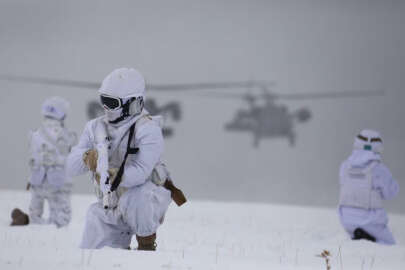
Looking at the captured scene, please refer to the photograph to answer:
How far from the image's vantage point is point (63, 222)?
6086mm

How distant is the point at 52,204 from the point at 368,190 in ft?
11.3

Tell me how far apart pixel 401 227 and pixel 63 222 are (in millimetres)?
4499

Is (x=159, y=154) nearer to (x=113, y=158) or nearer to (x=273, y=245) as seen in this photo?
(x=113, y=158)

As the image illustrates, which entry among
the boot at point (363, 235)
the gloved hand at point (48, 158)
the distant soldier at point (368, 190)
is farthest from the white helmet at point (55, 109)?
the boot at point (363, 235)

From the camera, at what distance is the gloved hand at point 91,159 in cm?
311

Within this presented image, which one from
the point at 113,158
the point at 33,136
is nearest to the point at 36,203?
the point at 33,136

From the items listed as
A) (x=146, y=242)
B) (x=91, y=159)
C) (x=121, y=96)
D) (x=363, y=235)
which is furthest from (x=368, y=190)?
(x=91, y=159)

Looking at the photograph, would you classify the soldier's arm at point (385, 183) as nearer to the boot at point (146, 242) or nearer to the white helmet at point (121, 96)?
the boot at point (146, 242)

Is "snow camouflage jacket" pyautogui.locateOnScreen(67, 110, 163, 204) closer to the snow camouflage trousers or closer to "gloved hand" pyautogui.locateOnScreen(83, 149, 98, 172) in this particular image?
"gloved hand" pyautogui.locateOnScreen(83, 149, 98, 172)

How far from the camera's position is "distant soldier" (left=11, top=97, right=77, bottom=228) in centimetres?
597

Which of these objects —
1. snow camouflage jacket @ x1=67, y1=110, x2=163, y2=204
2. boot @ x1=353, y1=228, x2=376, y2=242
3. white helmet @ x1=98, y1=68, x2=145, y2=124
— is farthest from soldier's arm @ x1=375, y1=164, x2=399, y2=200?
white helmet @ x1=98, y1=68, x2=145, y2=124

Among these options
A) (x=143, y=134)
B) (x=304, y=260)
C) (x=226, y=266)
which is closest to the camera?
(x=226, y=266)

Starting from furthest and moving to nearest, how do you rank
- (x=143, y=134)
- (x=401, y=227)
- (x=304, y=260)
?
(x=401, y=227), (x=304, y=260), (x=143, y=134)

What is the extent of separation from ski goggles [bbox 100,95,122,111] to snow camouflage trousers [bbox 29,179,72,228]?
309 cm
